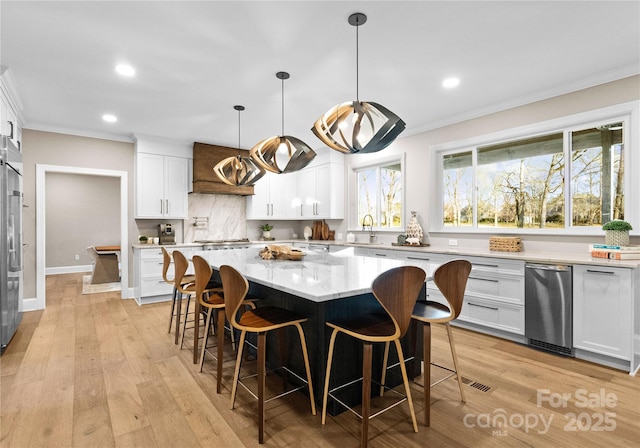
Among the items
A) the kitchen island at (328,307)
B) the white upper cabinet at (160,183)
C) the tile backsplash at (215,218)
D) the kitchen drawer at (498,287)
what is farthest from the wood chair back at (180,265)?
the tile backsplash at (215,218)

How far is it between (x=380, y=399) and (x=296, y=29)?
2699 millimetres

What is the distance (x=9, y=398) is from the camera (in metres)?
2.35

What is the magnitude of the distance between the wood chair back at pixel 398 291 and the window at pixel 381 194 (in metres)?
3.57

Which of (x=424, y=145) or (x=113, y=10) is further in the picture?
(x=424, y=145)

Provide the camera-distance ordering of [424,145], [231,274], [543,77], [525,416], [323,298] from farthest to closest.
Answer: [424,145]
[543,77]
[525,416]
[231,274]
[323,298]

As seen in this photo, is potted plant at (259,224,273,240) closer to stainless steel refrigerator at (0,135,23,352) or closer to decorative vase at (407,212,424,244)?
decorative vase at (407,212,424,244)

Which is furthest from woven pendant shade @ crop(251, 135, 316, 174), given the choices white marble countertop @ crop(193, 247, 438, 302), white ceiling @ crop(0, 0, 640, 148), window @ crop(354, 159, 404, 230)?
window @ crop(354, 159, 404, 230)

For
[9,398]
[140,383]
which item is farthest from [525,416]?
[9,398]

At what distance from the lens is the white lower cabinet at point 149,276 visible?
505 cm

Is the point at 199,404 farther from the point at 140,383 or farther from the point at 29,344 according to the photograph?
the point at 29,344

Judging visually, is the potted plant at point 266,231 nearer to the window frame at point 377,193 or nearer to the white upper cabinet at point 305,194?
the white upper cabinet at point 305,194

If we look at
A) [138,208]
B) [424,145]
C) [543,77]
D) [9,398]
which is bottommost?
[9,398]

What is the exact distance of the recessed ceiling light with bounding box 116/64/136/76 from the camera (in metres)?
3.06

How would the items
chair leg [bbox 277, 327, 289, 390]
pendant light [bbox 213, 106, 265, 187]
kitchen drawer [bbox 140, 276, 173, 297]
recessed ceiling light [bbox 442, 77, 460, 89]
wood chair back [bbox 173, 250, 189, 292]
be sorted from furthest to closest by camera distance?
kitchen drawer [bbox 140, 276, 173, 297] → pendant light [bbox 213, 106, 265, 187] → recessed ceiling light [bbox 442, 77, 460, 89] → wood chair back [bbox 173, 250, 189, 292] → chair leg [bbox 277, 327, 289, 390]
